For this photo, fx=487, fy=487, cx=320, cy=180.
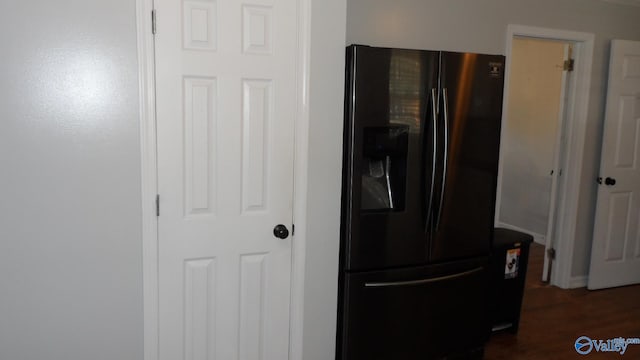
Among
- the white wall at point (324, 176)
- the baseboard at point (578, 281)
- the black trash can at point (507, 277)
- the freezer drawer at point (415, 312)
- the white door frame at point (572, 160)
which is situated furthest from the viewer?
the baseboard at point (578, 281)

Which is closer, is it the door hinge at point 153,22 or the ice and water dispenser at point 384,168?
the door hinge at point 153,22

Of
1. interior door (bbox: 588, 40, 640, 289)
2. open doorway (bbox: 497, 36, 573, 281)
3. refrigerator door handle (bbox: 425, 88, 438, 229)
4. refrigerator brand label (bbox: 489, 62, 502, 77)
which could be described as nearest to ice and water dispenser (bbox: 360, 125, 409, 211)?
refrigerator door handle (bbox: 425, 88, 438, 229)

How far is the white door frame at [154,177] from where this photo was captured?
2072 mm

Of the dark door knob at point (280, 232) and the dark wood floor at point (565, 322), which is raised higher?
the dark door knob at point (280, 232)

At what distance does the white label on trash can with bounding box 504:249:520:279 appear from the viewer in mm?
3293

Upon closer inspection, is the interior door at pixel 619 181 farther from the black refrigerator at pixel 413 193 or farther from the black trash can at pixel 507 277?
the black refrigerator at pixel 413 193

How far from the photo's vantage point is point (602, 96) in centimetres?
419

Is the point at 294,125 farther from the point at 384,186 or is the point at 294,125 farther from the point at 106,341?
the point at 106,341

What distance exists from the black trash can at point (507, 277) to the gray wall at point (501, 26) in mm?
1254

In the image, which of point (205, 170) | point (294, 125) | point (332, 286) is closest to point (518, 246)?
point (332, 286)

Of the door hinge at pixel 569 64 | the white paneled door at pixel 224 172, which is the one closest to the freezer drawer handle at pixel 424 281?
the white paneled door at pixel 224 172

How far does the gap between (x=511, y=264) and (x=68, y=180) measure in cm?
274

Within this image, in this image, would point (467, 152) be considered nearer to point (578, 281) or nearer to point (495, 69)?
point (495, 69)

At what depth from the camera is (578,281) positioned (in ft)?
14.2
